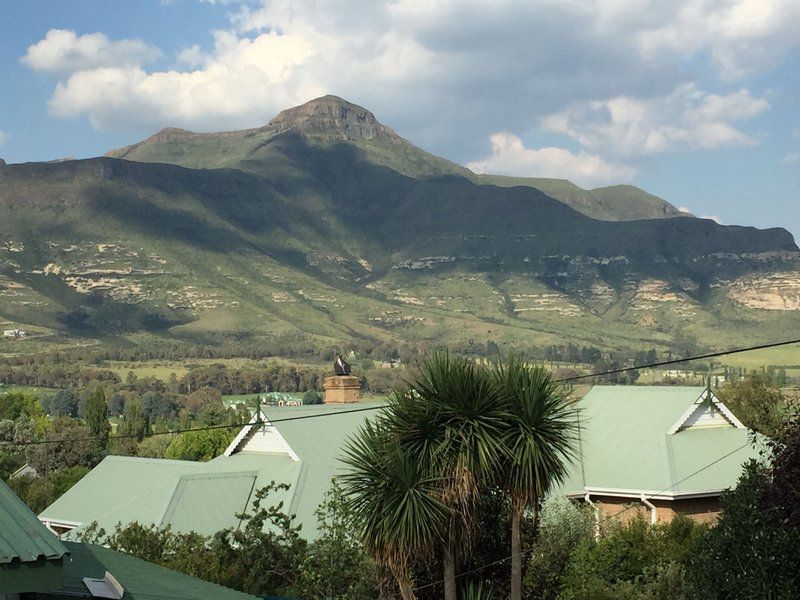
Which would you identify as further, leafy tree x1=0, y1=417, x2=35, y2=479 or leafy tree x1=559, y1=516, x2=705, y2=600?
leafy tree x1=0, y1=417, x2=35, y2=479

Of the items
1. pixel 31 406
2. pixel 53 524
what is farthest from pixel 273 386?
pixel 53 524

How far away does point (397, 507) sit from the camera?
667 inches

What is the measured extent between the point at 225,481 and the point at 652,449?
1128cm

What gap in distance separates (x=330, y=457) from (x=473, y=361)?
11.5 metres

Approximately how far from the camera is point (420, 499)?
1689 cm

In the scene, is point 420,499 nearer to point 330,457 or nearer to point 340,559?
point 340,559

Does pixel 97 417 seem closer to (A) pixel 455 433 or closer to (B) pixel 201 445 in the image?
(B) pixel 201 445

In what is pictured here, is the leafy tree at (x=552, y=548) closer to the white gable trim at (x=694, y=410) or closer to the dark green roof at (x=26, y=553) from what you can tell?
the white gable trim at (x=694, y=410)

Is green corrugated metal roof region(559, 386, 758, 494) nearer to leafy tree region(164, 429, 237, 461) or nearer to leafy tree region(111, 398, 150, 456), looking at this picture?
leafy tree region(164, 429, 237, 461)

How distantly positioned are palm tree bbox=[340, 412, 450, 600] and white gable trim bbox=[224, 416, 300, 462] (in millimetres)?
11442

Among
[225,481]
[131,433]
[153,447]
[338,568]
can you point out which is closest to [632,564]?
[338,568]

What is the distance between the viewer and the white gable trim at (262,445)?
2942 centimetres

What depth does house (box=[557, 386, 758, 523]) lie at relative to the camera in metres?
27.8

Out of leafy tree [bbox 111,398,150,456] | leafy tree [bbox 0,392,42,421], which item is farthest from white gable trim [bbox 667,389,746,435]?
leafy tree [bbox 0,392,42,421]
